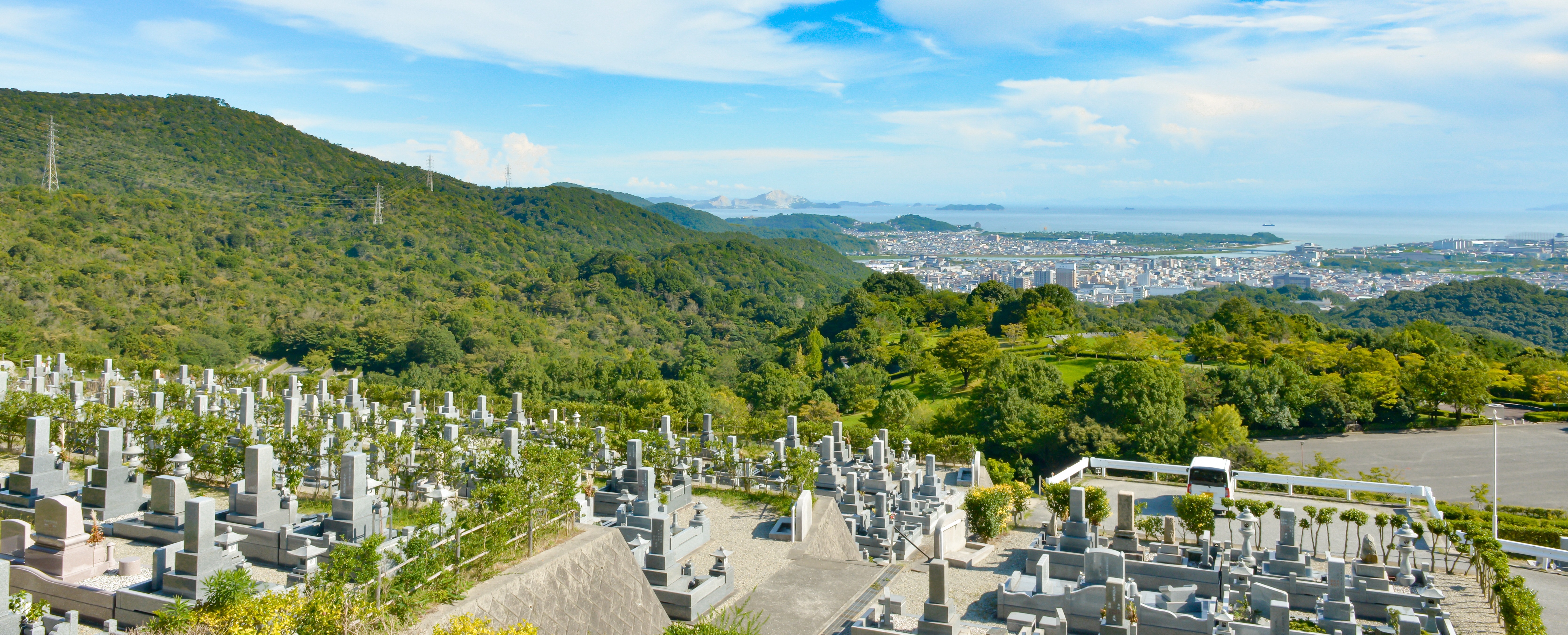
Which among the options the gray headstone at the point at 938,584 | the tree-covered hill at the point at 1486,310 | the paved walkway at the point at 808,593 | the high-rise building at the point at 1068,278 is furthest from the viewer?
the high-rise building at the point at 1068,278

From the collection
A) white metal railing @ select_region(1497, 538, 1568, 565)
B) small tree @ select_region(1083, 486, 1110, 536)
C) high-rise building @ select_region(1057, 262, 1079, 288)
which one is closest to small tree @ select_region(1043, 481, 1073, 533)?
small tree @ select_region(1083, 486, 1110, 536)

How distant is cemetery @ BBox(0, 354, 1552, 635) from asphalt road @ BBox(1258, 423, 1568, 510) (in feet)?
26.7

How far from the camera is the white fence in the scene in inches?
777

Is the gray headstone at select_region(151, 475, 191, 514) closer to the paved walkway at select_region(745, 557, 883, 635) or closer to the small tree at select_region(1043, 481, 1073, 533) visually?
the paved walkway at select_region(745, 557, 883, 635)

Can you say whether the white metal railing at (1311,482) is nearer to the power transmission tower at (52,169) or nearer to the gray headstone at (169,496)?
the gray headstone at (169,496)

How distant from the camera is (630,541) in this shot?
12.7 metres

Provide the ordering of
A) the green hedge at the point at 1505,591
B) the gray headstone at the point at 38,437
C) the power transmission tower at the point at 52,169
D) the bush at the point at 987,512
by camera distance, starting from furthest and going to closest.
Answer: the power transmission tower at the point at 52,169, the bush at the point at 987,512, the gray headstone at the point at 38,437, the green hedge at the point at 1505,591

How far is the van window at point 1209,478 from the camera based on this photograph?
19.9m

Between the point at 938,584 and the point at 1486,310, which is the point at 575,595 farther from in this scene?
the point at 1486,310

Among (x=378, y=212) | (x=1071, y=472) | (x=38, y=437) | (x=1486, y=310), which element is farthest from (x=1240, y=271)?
(x=38, y=437)

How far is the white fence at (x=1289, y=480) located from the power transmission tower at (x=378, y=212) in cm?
6759

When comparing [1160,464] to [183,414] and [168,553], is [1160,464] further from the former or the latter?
[183,414]

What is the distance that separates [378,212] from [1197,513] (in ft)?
249

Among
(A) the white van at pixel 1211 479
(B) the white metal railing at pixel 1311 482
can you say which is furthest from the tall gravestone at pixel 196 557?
(A) the white van at pixel 1211 479
